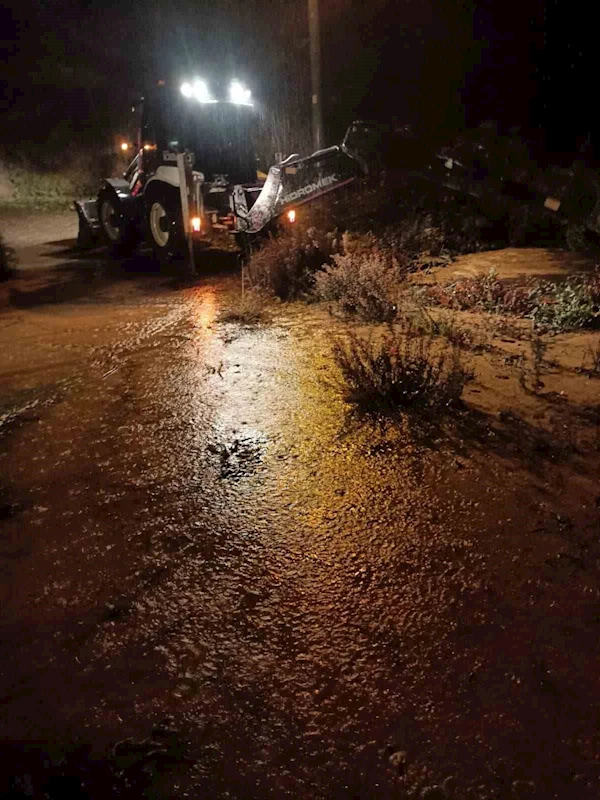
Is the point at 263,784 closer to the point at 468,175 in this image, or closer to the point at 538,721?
the point at 538,721

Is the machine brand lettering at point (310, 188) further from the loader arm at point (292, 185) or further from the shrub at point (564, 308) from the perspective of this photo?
the shrub at point (564, 308)

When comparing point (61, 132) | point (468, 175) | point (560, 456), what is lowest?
point (560, 456)

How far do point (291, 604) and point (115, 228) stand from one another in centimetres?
1239

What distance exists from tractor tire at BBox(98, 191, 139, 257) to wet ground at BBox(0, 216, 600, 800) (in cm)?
846

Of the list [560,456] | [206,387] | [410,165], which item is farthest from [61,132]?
[560,456]

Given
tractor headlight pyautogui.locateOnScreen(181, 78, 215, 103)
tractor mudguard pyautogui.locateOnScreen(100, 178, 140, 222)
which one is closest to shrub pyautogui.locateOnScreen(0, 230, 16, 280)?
tractor mudguard pyautogui.locateOnScreen(100, 178, 140, 222)

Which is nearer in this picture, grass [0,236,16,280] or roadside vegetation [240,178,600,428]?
roadside vegetation [240,178,600,428]

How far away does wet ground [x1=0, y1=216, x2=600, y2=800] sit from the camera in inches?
96.1

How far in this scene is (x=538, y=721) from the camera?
8.23 ft

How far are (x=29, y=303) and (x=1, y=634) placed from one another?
7869mm

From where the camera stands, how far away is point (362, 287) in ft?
25.0

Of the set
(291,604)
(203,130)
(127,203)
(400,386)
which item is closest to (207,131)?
(203,130)

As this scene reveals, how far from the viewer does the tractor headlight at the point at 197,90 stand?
37.9 ft

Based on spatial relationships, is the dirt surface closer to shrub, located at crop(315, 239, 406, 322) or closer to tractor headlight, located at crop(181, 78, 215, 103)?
shrub, located at crop(315, 239, 406, 322)
